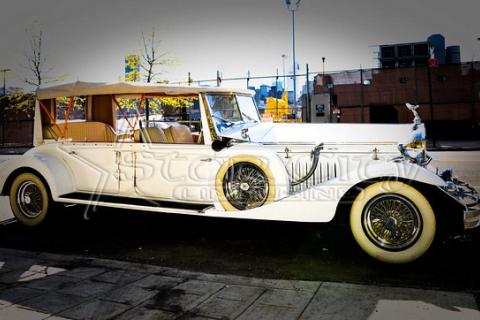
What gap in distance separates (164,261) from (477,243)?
359 cm

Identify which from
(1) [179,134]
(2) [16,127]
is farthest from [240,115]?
(2) [16,127]

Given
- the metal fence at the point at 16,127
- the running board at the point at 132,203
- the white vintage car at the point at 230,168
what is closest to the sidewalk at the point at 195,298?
the white vintage car at the point at 230,168

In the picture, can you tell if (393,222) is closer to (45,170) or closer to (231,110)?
(231,110)

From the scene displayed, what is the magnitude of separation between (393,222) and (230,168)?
194 centimetres

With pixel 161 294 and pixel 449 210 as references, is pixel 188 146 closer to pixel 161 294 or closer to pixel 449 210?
pixel 161 294

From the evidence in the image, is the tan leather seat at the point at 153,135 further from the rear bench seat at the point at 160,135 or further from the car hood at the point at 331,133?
the car hood at the point at 331,133

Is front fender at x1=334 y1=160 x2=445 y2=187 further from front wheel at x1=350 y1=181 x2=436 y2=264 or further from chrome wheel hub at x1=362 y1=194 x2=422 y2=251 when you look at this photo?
chrome wheel hub at x1=362 y1=194 x2=422 y2=251

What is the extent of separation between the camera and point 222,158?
4.71m

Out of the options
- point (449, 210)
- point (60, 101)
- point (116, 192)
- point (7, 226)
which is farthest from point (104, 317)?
point (60, 101)

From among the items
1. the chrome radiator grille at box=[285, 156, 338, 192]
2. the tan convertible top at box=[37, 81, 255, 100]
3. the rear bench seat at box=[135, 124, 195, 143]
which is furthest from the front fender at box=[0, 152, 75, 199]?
the chrome radiator grille at box=[285, 156, 338, 192]

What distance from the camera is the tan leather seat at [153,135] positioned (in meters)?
5.22

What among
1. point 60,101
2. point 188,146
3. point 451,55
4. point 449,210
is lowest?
point 449,210

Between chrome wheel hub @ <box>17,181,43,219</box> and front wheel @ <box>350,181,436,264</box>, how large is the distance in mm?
4522

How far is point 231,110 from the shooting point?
17.9 ft
